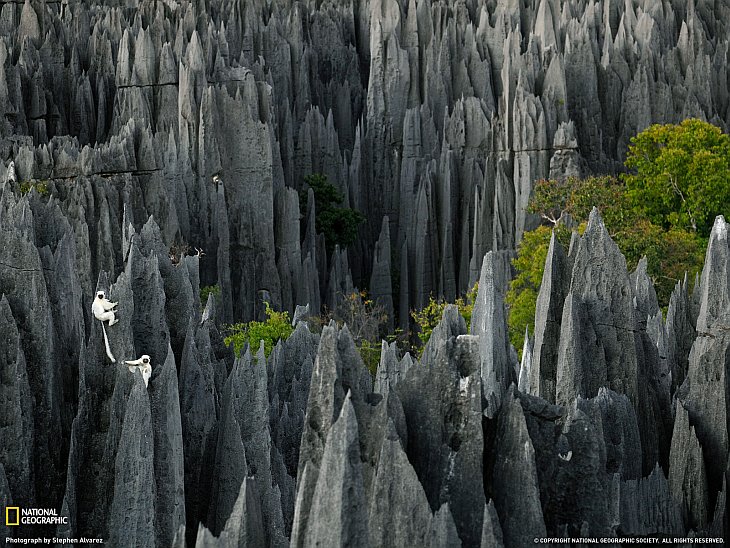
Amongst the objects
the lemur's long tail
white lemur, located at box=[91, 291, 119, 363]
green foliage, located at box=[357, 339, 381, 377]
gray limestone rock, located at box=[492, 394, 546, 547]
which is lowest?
green foliage, located at box=[357, 339, 381, 377]

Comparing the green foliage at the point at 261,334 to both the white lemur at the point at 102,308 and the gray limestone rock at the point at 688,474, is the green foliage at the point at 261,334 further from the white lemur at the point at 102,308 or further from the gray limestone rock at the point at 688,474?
the gray limestone rock at the point at 688,474

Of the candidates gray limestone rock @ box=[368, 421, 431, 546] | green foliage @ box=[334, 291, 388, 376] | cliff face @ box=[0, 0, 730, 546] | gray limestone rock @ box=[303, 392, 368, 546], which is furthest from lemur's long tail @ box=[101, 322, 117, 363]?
green foliage @ box=[334, 291, 388, 376]

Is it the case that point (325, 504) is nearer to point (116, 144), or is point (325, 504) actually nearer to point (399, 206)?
point (116, 144)

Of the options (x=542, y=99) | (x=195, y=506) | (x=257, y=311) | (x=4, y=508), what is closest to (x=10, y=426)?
(x=4, y=508)

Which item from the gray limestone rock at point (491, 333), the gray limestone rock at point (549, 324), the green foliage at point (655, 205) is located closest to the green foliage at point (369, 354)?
the green foliage at point (655, 205)

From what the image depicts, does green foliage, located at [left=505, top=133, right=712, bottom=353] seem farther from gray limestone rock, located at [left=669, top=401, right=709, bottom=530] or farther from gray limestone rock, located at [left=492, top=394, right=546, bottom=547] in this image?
gray limestone rock, located at [left=492, top=394, right=546, bottom=547]

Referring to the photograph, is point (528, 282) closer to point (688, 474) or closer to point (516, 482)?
point (688, 474)
